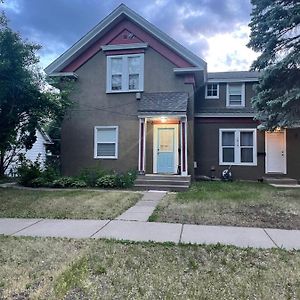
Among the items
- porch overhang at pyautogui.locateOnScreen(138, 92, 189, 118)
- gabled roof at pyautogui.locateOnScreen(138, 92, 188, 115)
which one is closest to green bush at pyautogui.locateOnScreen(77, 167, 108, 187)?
porch overhang at pyautogui.locateOnScreen(138, 92, 189, 118)

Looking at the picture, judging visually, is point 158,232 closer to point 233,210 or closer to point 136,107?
point 233,210

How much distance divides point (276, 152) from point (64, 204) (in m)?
11.6

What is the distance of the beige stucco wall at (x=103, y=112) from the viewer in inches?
568

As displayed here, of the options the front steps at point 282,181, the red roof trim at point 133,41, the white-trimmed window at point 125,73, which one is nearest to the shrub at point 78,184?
the white-trimmed window at point 125,73

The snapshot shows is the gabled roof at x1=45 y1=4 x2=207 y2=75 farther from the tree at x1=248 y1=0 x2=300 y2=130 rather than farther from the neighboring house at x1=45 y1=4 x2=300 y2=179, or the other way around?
the tree at x1=248 y1=0 x2=300 y2=130

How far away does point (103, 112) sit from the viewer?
14.8 m

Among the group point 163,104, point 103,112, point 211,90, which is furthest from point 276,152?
point 103,112

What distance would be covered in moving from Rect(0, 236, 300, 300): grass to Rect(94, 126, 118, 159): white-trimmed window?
31.6 ft

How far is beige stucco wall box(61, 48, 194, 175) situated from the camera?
14.4m

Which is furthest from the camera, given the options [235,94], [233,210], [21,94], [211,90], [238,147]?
[211,90]

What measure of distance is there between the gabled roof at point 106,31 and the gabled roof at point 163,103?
1652 millimetres

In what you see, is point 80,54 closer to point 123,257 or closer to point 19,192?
point 19,192

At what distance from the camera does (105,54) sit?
15016 millimetres

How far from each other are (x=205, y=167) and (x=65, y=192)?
8.02m
